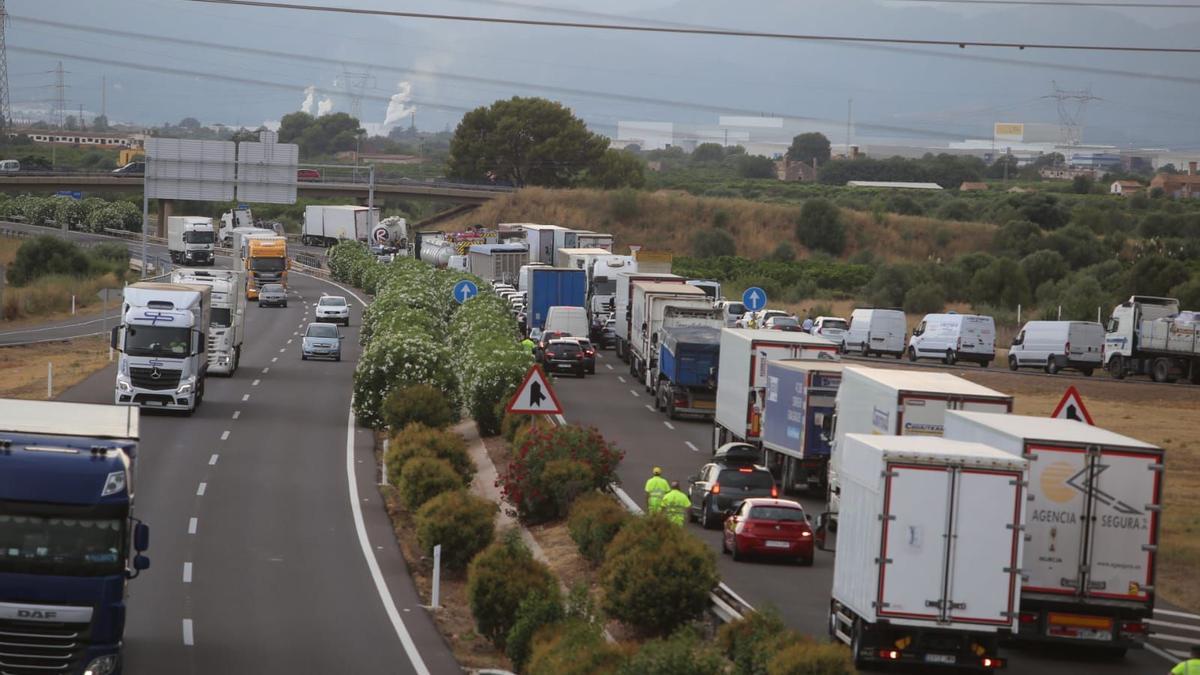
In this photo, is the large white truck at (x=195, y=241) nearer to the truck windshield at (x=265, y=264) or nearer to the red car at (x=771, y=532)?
the truck windshield at (x=265, y=264)

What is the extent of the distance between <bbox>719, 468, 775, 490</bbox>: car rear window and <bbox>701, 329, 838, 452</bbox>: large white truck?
543 cm

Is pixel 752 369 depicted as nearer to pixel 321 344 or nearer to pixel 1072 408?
pixel 1072 408

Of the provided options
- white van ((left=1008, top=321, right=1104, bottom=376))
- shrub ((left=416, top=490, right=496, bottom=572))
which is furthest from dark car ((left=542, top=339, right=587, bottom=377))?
shrub ((left=416, top=490, right=496, bottom=572))

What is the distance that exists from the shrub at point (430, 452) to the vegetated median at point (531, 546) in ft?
0.13

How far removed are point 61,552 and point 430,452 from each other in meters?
15.4

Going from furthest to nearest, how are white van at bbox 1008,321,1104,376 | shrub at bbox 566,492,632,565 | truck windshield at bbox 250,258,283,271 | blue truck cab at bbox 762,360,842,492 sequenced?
1. truck windshield at bbox 250,258,283,271
2. white van at bbox 1008,321,1104,376
3. blue truck cab at bbox 762,360,842,492
4. shrub at bbox 566,492,632,565

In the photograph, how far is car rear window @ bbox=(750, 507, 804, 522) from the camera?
84.9ft

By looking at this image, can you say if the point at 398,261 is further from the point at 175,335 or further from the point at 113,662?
the point at 113,662

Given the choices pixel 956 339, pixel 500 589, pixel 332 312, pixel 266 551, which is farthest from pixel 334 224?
pixel 500 589

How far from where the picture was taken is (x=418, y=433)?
32.6 m

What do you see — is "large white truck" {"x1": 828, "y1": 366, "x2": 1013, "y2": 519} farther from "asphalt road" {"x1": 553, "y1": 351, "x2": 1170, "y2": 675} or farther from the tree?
the tree

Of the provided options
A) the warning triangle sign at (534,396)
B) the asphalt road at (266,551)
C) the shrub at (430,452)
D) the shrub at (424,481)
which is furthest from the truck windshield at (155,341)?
the warning triangle sign at (534,396)

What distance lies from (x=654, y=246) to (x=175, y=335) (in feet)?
325

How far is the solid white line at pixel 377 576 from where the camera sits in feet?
65.7
